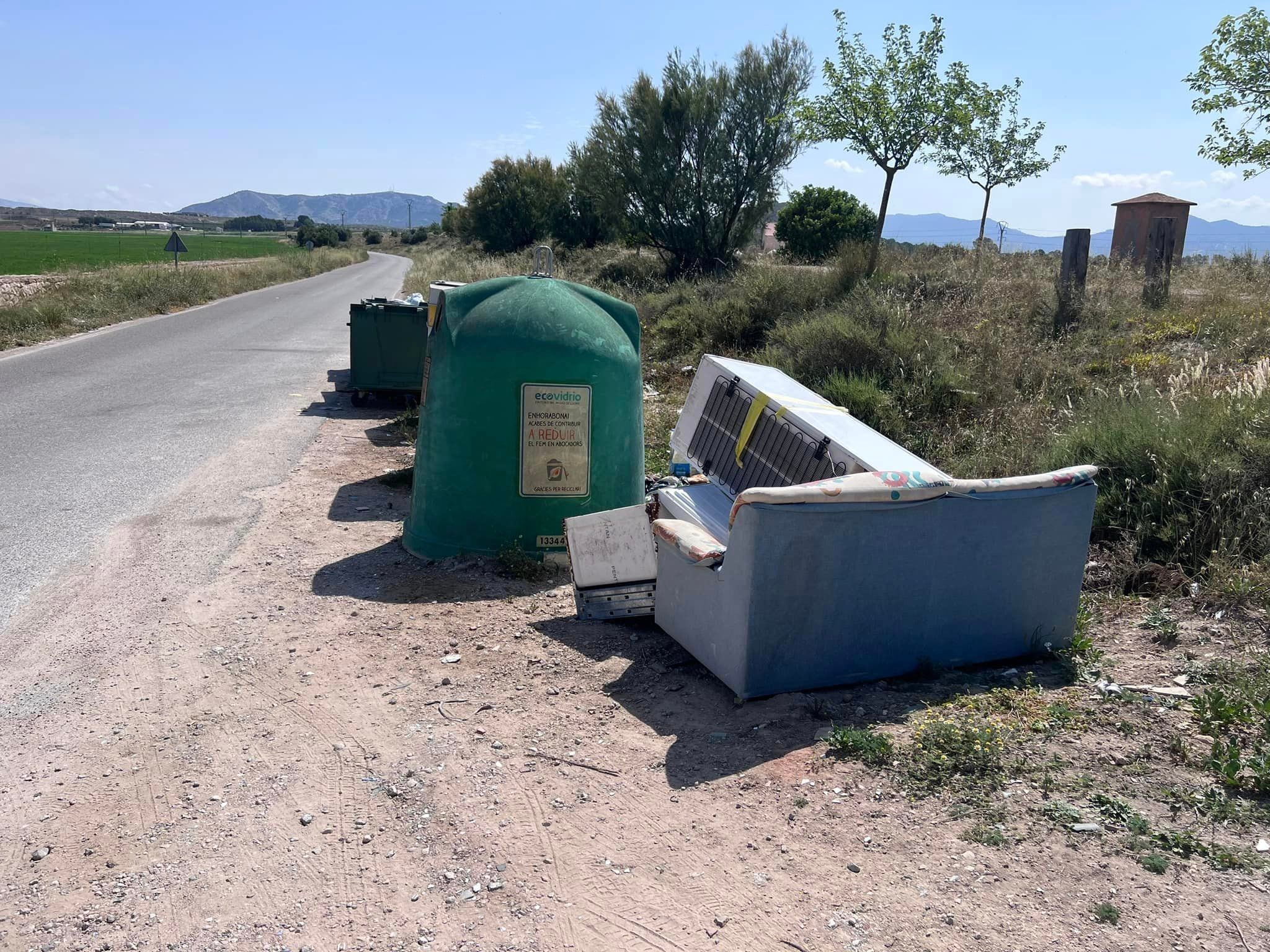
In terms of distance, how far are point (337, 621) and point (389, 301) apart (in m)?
7.67

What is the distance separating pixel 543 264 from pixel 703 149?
21.4 m

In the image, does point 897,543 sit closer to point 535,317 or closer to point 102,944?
point 535,317

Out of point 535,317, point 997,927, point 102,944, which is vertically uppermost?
point 535,317

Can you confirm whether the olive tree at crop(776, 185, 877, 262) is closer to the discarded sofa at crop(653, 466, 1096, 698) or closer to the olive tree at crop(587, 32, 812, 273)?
the olive tree at crop(587, 32, 812, 273)

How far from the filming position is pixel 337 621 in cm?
463

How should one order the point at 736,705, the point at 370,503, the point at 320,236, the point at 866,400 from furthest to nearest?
the point at 320,236 → the point at 866,400 → the point at 370,503 → the point at 736,705

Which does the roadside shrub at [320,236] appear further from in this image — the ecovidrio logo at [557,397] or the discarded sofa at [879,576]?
the discarded sofa at [879,576]

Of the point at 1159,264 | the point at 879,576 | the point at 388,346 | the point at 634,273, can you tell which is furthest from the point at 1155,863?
the point at 634,273

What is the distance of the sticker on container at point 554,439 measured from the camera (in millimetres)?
5215

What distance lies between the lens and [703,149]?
2575 centimetres

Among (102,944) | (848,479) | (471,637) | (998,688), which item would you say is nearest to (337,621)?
(471,637)

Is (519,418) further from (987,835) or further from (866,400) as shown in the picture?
(866,400)

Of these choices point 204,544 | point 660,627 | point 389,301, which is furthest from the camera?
point 389,301

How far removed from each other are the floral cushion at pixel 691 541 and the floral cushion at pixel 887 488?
274 millimetres
